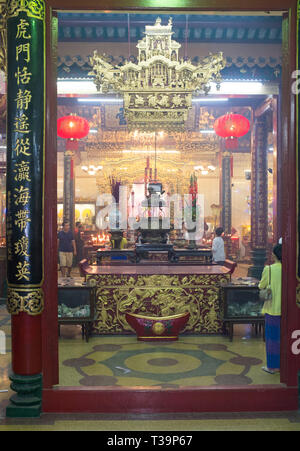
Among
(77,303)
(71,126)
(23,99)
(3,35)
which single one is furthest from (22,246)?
(71,126)

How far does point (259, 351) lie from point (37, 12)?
3.72 m

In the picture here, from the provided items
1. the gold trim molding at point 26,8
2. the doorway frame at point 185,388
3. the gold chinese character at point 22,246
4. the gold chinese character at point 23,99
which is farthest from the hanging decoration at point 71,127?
the gold chinese character at point 22,246

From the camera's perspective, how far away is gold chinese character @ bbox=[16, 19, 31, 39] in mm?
3240

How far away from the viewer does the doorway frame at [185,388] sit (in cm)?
331

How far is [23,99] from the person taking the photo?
3.24 m

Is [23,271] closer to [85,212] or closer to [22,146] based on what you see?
[22,146]

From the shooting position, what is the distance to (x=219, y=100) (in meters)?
7.46

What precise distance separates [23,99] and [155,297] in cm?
294

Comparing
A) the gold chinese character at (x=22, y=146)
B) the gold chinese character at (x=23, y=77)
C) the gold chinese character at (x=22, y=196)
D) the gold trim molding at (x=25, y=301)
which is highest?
the gold chinese character at (x=23, y=77)

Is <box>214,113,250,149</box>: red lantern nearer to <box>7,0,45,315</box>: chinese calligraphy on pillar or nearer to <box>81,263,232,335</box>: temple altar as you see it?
<box>81,263,232,335</box>: temple altar

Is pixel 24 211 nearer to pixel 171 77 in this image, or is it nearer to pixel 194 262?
pixel 171 77

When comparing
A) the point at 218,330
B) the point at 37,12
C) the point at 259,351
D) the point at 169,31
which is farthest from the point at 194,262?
the point at 37,12

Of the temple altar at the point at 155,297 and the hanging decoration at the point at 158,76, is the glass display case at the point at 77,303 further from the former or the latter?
the hanging decoration at the point at 158,76

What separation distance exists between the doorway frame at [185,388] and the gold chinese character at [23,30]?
0.61 feet
